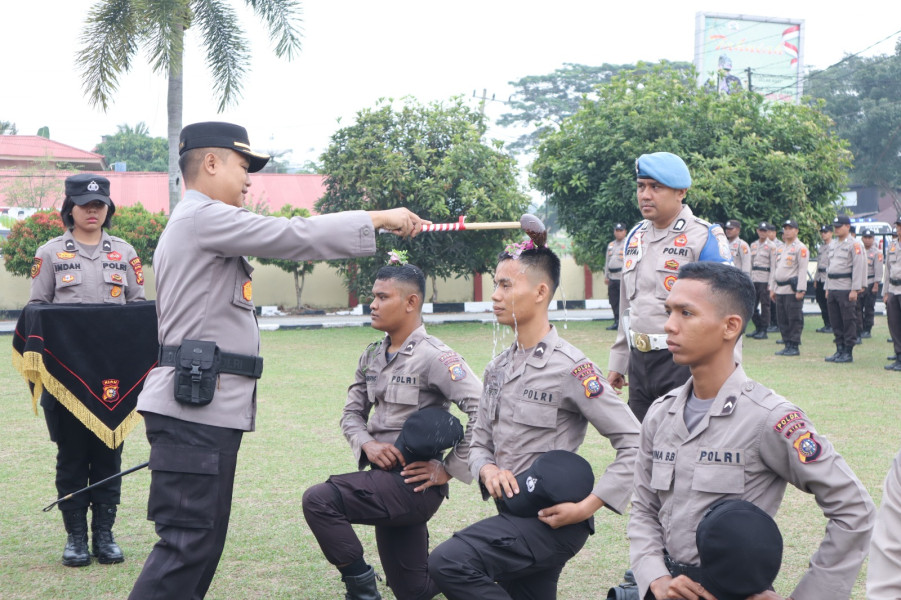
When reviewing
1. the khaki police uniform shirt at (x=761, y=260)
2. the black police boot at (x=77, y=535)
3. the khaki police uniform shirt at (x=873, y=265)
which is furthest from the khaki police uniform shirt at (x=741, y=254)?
the black police boot at (x=77, y=535)

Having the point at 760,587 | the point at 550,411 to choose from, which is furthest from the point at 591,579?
the point at 760,587

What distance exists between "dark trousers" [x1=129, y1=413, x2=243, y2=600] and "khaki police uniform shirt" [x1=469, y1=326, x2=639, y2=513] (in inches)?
39.6

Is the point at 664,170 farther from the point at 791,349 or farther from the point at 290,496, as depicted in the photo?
the point at 791,349

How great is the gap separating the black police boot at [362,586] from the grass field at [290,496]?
273mm

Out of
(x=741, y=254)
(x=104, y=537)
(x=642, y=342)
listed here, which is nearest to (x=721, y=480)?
(x=642, y=342)

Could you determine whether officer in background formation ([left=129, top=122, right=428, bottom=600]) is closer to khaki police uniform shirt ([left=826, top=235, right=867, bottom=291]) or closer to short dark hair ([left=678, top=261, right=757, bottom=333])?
short dark hair ([left=678, top=261, right=757, bottom=333])

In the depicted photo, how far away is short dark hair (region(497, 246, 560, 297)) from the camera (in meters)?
3.82

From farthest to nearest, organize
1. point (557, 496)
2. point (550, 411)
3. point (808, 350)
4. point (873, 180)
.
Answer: point (873, 180) < point (808, 350) < point (550, 411) < point (557, 496)

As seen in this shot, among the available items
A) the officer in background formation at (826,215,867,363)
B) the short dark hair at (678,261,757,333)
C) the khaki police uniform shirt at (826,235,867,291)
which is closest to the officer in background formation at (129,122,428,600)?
the short dark hair at (678,261,757,333)

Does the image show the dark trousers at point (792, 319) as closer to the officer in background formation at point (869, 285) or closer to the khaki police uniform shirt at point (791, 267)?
the khaki police uniform shirt at point (791, 267)

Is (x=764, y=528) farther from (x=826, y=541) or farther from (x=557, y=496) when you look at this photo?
(x=557, y=496)

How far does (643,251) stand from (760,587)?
2678 millimetres

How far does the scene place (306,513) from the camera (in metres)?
4.08

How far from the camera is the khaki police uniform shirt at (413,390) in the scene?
13.8ft
